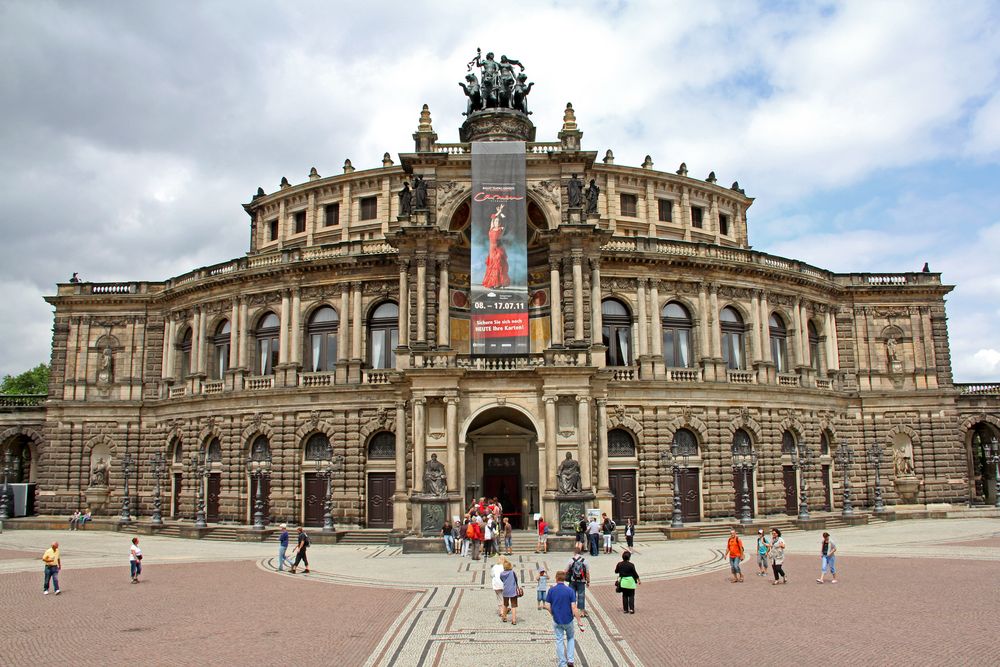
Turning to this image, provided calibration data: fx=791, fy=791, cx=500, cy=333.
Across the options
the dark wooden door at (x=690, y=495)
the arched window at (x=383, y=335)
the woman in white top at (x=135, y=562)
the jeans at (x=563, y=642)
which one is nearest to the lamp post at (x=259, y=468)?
the arched window at (x=383, y=335)

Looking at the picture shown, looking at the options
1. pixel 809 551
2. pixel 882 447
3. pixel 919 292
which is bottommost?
pixel 809 551

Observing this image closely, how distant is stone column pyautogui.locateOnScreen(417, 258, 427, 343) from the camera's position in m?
39.9

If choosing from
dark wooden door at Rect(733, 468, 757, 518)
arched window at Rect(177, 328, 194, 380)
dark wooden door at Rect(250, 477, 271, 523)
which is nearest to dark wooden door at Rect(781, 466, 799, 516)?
dark wooden door at Rect(733, 468, 757, 518)

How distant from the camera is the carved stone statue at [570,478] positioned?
3681 cm

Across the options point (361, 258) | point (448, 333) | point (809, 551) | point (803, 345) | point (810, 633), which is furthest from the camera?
point (803, 345)

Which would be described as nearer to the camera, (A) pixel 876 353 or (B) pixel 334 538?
(B) pixel 334 538

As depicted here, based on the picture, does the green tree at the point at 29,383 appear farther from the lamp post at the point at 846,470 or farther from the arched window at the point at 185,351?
the lamp post at the point at 846,470

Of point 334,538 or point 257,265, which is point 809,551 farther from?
point 257,265

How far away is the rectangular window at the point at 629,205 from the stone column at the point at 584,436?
21.8 metres

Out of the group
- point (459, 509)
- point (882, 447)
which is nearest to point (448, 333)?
point (459, 509)

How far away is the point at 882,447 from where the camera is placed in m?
52.7

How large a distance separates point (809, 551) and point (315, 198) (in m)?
40.2

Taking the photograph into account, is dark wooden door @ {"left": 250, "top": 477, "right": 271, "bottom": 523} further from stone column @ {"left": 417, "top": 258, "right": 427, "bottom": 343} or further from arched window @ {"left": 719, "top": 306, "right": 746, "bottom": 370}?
arched window @ {"left": 719, "top": 306, "right": 746, "bottom": 370}

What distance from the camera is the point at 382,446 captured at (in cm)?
4544
